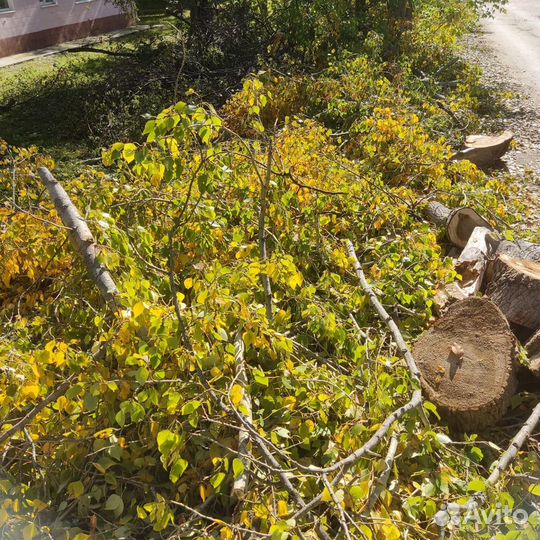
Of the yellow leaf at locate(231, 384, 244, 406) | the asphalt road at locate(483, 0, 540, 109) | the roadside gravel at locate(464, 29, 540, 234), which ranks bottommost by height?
the roadside gravel at locate(464, 29, 540, 234)

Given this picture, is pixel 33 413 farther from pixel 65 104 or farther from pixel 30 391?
pixel 65 104

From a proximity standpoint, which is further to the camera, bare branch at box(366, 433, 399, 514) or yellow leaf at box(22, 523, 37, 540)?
bare branch at box(366, 433, 399, 514)

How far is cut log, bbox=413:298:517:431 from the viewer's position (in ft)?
10.3

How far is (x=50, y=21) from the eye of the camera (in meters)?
15.0

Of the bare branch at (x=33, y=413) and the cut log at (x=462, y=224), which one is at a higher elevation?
the bare branch at (x=33, y=413)

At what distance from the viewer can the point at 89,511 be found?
2.69 meters

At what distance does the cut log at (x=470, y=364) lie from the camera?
10.3 ft

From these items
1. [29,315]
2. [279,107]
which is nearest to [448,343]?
[29,315]

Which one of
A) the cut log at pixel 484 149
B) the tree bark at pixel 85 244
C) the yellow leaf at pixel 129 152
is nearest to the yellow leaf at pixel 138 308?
the tree bark at pixel 85 244

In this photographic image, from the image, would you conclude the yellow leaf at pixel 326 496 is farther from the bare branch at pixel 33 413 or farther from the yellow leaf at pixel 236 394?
the bare branch at pixel 33 413

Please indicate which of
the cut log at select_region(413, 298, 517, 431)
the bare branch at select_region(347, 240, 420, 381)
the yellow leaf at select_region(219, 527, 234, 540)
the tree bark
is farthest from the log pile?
the tree bark

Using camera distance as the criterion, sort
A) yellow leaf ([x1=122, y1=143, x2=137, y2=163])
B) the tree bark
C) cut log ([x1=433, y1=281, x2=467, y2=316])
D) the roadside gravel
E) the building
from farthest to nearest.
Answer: the building < the roadside gravel < cut log ([x1=433, y1=281, x2=467, y2=316]) < the tree bark < yellow leaf ([x1=122, y1=143, x2=137, y2=163])

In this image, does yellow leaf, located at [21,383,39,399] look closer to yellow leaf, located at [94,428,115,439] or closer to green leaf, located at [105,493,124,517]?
yellow leaf, located at [94,428,115,439]

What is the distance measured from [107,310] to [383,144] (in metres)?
4.24
